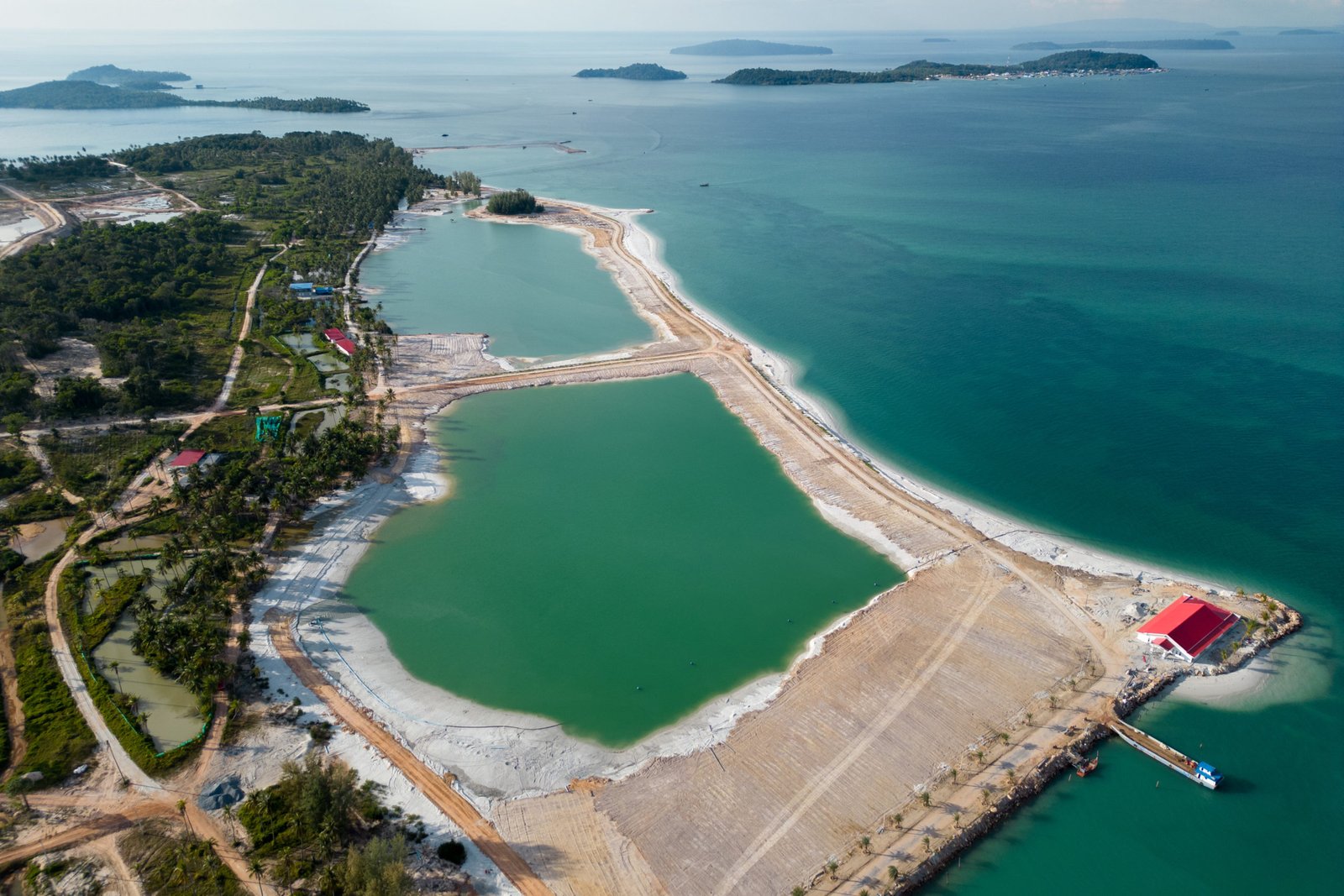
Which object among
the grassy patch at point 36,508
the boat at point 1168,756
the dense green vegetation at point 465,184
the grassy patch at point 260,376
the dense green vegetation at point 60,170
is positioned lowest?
the boat at point 1168,756

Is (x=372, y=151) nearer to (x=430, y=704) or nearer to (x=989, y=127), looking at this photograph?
(x=430, y=704)

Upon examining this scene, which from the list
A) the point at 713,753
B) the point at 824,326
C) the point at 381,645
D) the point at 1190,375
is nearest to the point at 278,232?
the point at 824,326

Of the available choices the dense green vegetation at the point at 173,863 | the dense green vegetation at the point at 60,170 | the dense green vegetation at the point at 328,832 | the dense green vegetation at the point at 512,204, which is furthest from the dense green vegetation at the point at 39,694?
the dense green vegetation at the point at 60,170

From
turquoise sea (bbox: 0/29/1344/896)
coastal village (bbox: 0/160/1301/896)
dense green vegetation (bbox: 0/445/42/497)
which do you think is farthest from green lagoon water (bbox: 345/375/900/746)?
dense green vegetation (bbox: 0/445/42/497)

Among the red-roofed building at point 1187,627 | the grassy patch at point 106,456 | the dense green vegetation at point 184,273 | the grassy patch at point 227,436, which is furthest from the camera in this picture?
the dense green vegetation at point 184,273

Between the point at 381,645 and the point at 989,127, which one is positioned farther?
the point at 989,127

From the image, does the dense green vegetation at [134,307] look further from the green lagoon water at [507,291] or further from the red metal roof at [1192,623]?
the red metal roof at [1192,623]
